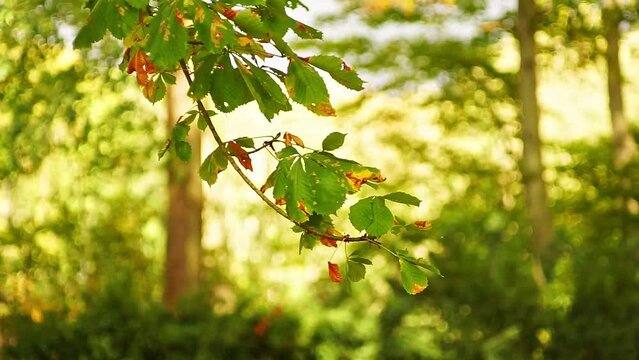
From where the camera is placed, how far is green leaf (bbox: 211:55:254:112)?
2012 millimetres

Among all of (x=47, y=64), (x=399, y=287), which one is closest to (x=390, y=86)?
(x=399, y=287)

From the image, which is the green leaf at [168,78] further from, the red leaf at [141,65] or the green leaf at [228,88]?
the green leaf at [228,88]

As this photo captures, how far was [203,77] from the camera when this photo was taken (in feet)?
6.66

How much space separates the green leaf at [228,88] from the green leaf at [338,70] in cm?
17

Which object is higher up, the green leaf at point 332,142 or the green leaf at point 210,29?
the green leaf at point 210,29

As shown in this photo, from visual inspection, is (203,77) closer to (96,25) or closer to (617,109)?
(96,25)

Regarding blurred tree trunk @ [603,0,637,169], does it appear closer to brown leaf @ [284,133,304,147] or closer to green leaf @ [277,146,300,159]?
brown leaf @ [284,133,304,147]

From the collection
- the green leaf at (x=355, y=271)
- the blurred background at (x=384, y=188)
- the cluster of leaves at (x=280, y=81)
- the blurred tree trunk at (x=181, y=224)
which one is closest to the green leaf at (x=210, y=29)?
the cluster of leaves at (x=280, y=81)

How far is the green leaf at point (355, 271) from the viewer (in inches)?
86.8

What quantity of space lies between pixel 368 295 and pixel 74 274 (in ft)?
19.8

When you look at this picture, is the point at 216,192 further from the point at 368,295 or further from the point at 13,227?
the point at 368,295

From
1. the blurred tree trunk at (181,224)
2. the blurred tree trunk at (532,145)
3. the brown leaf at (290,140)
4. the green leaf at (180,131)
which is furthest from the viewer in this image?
the blurred tree trunk at (532,145)

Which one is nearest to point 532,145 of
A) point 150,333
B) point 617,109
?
point 617,109

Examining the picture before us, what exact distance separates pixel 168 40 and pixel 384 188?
1071 centimetres
